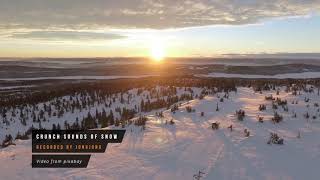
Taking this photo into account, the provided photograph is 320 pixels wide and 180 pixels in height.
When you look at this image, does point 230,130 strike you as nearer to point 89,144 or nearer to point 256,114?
point 256,114

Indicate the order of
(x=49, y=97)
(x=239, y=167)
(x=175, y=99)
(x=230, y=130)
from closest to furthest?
(x=239, y=167) → (x=230, y=130) → (x=175, y=99) → (x=49, y=97)

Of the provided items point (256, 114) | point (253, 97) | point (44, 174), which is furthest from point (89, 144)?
point (253, 97)

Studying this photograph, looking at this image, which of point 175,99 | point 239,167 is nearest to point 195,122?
point 239,167

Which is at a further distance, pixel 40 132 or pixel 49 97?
pixel 49 97

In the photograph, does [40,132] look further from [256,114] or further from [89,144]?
[256,114]

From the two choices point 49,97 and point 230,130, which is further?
point 49,97

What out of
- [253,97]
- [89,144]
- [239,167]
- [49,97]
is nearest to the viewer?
[239,167]
